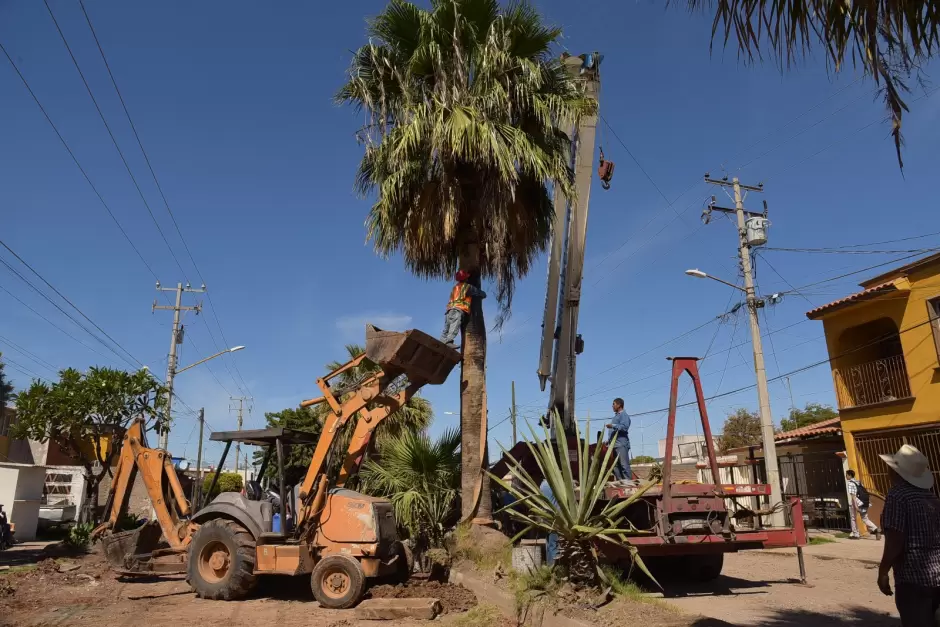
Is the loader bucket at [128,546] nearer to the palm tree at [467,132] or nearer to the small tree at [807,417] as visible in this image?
the palm tree at [467,132]

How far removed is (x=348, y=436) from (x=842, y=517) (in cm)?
1502

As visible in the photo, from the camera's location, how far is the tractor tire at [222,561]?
29.2ft

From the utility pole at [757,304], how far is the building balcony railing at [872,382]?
265 cm

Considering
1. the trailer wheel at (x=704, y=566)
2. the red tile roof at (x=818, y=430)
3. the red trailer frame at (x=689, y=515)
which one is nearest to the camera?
the red trailer frame at (x=689, y=515)

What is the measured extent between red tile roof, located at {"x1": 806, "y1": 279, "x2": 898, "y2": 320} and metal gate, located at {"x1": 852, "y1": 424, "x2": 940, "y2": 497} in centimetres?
356

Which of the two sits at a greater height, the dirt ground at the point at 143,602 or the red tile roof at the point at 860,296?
the red tile roof at the point at 860,296

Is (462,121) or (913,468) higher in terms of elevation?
(462,121)

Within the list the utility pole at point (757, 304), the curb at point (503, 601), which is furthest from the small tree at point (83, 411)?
the utility pole at point (757, 304)

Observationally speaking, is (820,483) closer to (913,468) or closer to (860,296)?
(860,296)

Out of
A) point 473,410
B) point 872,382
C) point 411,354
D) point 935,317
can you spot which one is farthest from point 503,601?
point 872,382

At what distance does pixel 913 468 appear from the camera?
4.26 metres

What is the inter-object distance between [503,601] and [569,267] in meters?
Result: 5.91

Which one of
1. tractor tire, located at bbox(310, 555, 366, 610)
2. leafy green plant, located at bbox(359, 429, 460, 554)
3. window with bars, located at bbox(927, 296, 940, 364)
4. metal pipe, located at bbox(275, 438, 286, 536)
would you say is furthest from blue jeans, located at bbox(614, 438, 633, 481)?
window with bars, located at bbox(927, 296, 940, 364)

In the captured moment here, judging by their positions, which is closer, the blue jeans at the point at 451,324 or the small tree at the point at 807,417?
the blue jeans at the point at 451,324
